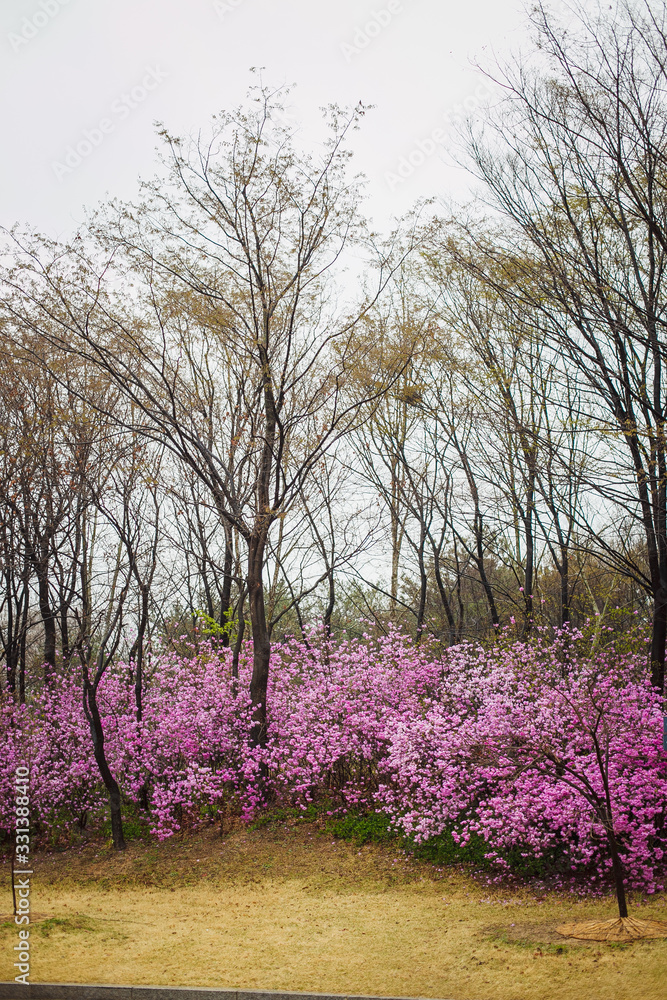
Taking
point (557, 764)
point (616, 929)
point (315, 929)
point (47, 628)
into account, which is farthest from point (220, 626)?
point (616, 929)

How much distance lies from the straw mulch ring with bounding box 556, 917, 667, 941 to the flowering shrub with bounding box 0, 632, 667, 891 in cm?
62

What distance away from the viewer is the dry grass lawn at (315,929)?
221 inches

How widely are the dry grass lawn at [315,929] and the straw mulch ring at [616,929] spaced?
0.18 meters

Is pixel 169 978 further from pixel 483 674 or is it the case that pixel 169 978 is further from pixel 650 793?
pixel 483 674

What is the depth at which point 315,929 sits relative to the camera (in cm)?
716

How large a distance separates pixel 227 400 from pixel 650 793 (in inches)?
414

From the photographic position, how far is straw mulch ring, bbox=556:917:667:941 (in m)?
6.10

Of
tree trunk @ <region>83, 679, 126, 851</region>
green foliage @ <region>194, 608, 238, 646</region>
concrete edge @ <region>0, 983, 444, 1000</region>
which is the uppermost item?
green foliage @ <region>194, 608, 238, 646</region>

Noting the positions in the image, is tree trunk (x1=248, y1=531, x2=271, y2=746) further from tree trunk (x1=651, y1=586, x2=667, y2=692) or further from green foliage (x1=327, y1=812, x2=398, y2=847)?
tree trunk (x1=651, y1=586, x2=667, y2=692)

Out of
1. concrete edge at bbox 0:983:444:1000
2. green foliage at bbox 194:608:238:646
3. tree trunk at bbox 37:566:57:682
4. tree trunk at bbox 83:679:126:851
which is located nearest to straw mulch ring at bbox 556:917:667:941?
concrete edge at bbox 0:983:444:1000

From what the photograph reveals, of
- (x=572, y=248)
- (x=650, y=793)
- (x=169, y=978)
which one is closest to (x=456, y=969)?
(x=169, y=978)

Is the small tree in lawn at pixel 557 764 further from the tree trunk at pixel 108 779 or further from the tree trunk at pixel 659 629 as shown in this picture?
the tree trunk at pixel 108 779

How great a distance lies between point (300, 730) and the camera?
1149 cm

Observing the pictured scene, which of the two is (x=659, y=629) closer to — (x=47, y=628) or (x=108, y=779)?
(x=108, y=779)
